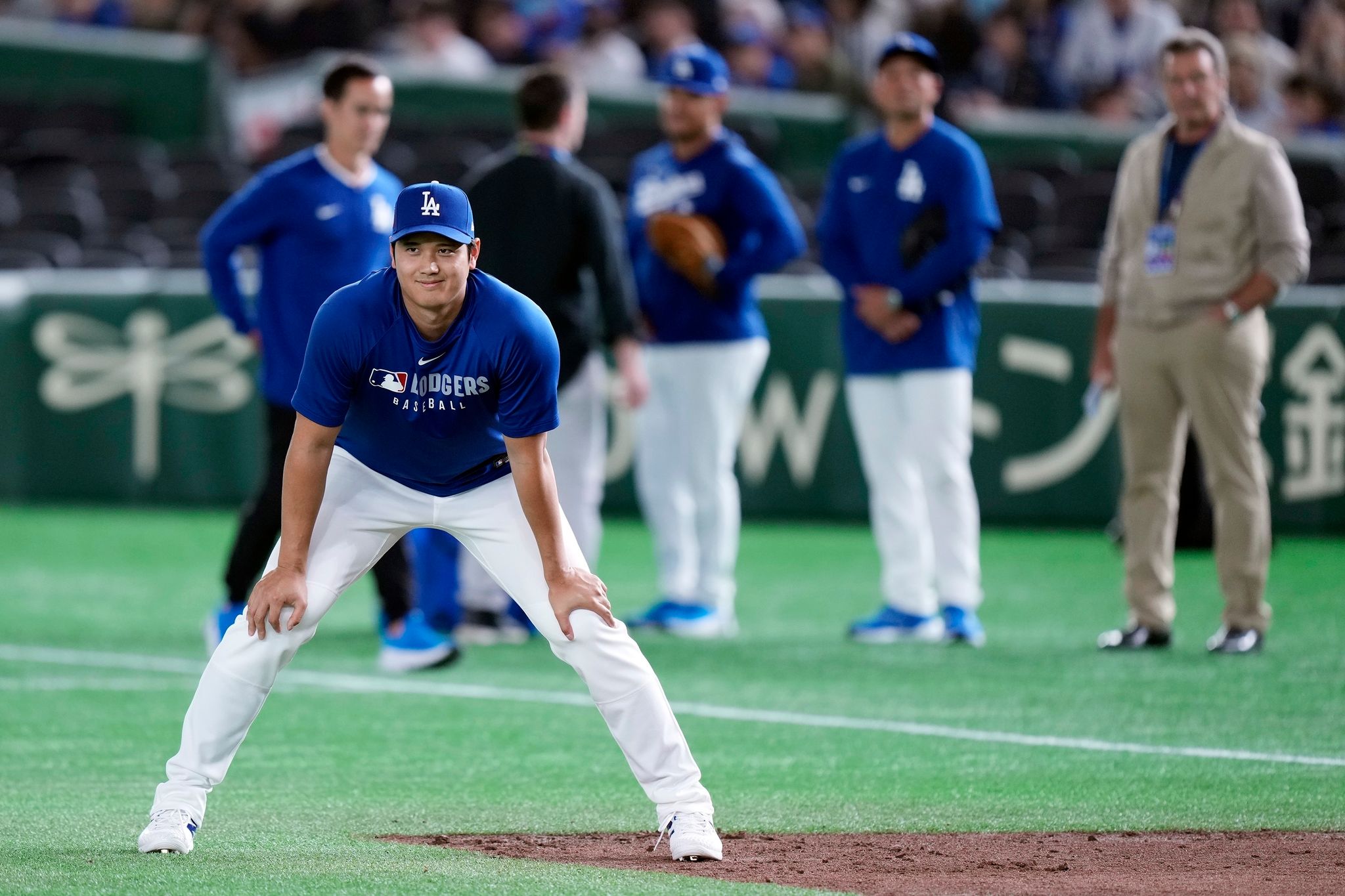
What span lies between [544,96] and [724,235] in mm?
1202

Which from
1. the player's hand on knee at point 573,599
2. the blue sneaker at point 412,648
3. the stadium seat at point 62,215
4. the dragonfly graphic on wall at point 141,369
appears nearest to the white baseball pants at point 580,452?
the blue sneaker at point 412,648

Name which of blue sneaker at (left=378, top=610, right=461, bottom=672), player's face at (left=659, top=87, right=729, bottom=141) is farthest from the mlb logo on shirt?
player's face at (left=659, top=87, right=729, bottom=141)

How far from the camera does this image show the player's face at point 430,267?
15.7 ft

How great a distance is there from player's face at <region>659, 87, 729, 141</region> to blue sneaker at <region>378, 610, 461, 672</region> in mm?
2529

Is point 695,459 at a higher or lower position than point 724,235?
lower

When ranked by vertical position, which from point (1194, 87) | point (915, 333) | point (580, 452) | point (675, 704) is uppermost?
point (1194, 87)

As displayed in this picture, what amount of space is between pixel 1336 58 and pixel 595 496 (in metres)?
8.73

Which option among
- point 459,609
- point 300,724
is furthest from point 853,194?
point 300,724

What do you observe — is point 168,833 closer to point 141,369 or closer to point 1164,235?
point 1164,235

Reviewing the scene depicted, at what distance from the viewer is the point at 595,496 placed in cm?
913

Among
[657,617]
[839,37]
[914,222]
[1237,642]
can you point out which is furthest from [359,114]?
[839,37]

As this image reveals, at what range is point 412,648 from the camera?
26.9ft

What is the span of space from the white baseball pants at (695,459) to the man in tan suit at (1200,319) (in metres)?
1.77

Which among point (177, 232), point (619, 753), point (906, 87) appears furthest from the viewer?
point (177, 232)
